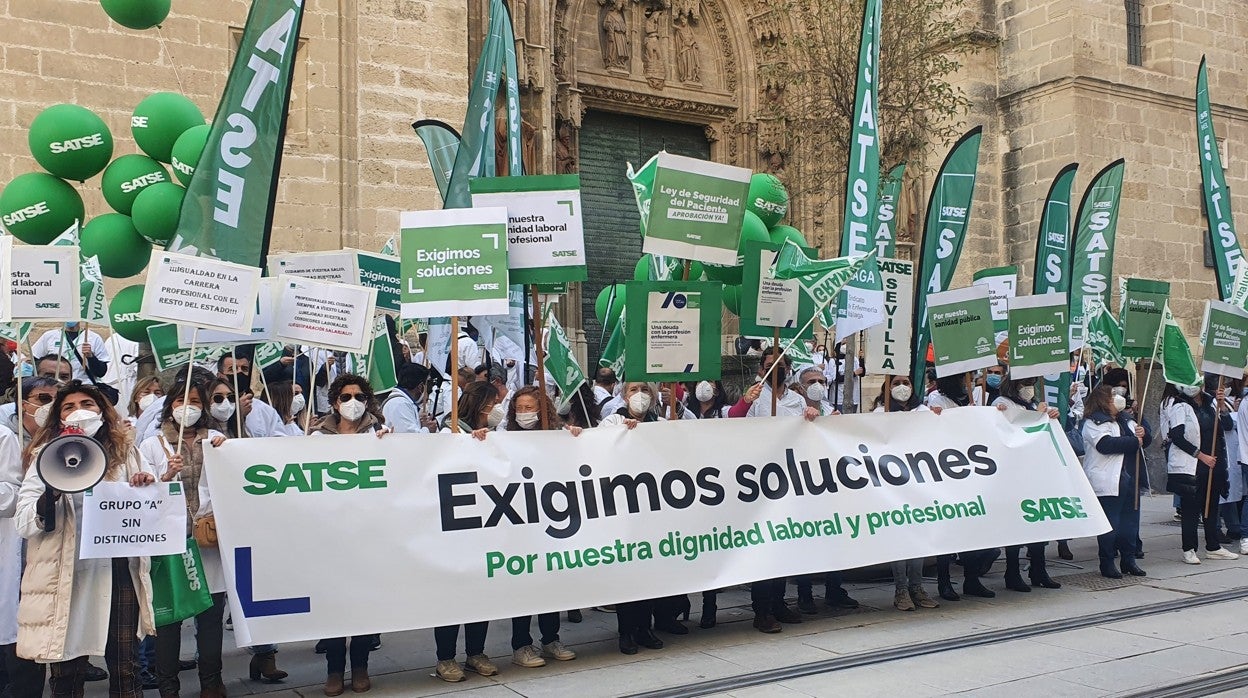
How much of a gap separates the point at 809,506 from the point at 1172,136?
16850 millimetres

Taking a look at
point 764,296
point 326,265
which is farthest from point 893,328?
point 326,265

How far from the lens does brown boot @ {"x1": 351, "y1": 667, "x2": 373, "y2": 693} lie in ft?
22.5

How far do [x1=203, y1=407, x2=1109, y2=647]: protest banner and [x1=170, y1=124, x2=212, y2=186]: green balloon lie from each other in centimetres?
419

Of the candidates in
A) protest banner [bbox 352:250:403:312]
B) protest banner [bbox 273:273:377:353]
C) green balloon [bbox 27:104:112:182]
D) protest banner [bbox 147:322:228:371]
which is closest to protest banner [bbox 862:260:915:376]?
protest banner [bbox 352:250:403:312]

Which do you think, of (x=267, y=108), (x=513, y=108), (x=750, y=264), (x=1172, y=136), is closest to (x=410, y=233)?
(x=267, y=108)

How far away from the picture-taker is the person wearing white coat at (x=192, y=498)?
660 centimetres

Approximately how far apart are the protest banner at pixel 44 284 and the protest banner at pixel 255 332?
729 mm


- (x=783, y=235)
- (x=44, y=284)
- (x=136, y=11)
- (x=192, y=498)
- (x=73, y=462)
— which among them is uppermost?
(x=136, y=11)

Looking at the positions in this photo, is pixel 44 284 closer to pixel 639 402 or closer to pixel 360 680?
pixel 360 680

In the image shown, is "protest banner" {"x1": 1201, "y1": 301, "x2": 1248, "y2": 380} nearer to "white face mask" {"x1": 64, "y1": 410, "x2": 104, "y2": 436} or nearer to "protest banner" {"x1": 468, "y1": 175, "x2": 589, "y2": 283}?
"protest banner" {"x1": 468, "y1": 175, "x2": 589, "y2": 283}

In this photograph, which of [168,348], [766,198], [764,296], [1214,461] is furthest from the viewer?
[766,198]

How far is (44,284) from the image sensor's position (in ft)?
24.2

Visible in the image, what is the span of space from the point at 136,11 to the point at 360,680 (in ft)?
20.7

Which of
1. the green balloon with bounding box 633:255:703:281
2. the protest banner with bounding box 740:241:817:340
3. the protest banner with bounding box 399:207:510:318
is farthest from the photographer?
the green balloon with bounding box 633:255:703:281
